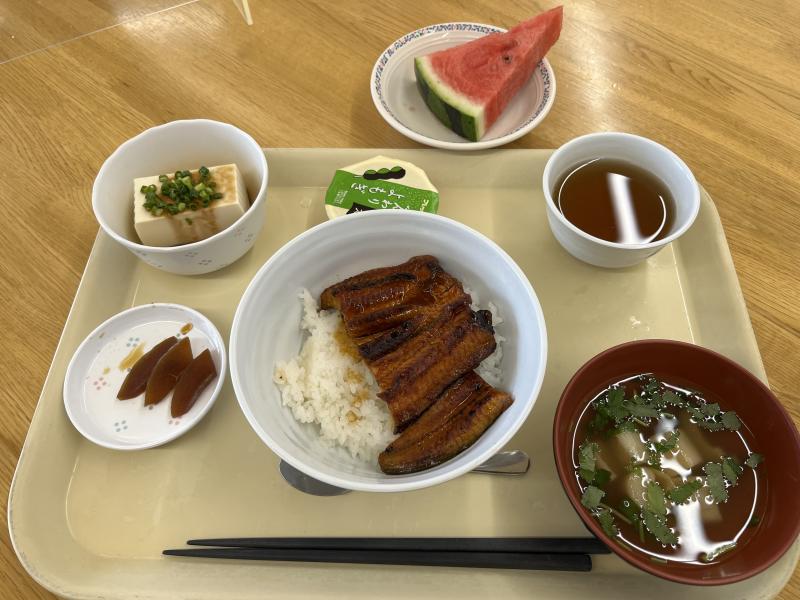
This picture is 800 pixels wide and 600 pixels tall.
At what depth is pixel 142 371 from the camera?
64.5 inches

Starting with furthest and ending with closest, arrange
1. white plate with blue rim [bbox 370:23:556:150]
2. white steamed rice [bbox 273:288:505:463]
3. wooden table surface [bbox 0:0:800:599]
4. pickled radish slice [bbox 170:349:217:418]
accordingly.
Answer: white plate with blue rim [bbox 370:23:556:150], wooden table surface [bbox 0:0:800:599], pickled radish slice [bbox 170:349:217:418], white steamed rice [bbox 273:288:505:463]

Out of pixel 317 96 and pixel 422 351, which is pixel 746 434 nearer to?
pixel 422 351

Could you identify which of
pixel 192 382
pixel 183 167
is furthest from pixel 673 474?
pixel 183 167

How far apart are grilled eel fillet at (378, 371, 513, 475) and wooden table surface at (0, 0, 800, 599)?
3.27 feet

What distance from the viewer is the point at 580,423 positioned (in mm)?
1449

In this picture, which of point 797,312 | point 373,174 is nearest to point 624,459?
point 797,312

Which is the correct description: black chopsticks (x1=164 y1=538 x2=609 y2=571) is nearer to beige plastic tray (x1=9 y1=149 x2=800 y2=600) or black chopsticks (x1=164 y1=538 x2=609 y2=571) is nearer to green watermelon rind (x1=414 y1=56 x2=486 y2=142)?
beige plastic tray (x1=9 y1=149 x2=800 y2=600)

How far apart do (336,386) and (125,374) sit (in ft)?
2.29

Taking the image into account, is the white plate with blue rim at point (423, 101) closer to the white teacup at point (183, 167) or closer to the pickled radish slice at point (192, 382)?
the white teacup at point (183, 167)

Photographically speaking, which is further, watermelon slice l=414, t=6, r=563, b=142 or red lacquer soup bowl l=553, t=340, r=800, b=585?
watermelon slice l=414, t=6, r=563, b=142

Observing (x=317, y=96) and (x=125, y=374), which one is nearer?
(x=125, y=374)

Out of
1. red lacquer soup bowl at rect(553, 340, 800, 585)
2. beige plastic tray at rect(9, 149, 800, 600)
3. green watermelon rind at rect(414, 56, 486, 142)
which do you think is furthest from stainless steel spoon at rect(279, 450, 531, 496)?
green watermelon rind at rect(414, 56, 486, 142)

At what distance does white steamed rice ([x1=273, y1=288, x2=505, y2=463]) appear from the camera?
1453mm

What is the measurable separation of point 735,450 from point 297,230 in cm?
154
